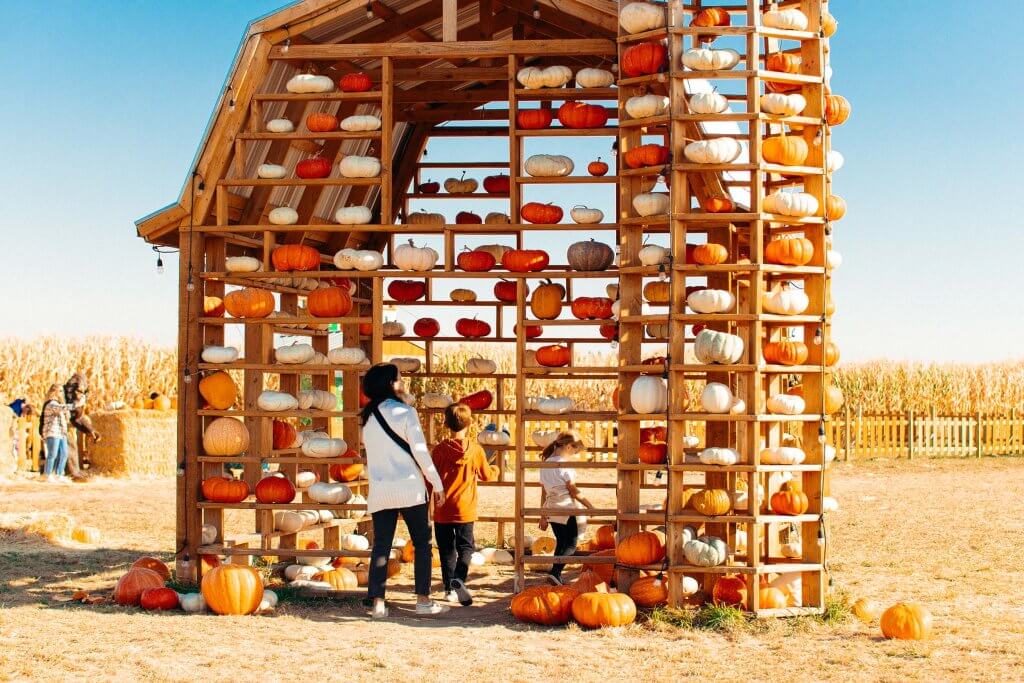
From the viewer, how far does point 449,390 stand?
27.7m

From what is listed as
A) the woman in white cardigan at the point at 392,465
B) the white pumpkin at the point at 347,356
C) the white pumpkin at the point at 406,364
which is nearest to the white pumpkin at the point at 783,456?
the woman in white cardigan at the point at 392,465

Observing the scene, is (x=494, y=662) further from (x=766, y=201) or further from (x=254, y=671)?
(x=766, y=201)

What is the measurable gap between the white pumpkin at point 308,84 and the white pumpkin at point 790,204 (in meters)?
4.05

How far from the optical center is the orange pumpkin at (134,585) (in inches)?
379

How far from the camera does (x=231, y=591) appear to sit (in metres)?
9.13

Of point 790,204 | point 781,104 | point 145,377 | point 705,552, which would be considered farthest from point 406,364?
point 145,377

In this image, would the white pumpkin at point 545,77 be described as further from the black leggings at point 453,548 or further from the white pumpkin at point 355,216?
the black leggings at point 453,548

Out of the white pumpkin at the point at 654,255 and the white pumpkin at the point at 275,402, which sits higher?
the white pumpkin at the point at 654,255

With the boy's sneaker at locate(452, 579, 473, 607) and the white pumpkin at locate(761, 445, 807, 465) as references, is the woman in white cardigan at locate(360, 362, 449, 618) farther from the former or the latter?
the white pumpkin at locate(761, 445, 807, 465)

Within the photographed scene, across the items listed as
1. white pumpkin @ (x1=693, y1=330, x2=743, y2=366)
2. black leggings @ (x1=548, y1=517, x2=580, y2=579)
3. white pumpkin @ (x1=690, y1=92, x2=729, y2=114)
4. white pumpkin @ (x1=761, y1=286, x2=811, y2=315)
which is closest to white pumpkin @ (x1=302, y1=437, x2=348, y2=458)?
black leggings @ (x1=548, y1=517, x2=580, y2=579)

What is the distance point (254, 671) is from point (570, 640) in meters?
2.21

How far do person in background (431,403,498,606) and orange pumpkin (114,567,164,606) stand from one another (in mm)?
2318

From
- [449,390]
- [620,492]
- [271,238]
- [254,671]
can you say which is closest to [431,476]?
[620,492]

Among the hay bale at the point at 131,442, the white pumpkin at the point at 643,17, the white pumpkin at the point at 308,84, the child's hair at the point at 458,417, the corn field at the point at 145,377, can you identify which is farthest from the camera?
the corn field at the point at 145,377
